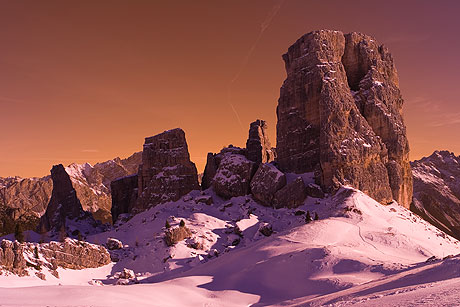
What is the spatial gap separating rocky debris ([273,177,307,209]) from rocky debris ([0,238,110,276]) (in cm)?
3938

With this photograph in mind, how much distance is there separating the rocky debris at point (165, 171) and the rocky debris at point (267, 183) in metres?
20.5

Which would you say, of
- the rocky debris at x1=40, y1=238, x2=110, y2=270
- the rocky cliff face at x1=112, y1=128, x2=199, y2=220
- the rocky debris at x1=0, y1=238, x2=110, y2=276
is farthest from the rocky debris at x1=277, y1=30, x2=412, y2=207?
the rocky debris at x1=0, y1=238, x2=110, y2=276

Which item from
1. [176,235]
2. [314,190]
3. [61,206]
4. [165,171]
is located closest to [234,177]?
[165,171]

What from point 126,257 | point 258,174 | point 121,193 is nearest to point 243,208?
point 258,174

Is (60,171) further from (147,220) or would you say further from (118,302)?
(118,302)

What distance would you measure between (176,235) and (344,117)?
48.7 metres

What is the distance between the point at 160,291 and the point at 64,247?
30.4 meters

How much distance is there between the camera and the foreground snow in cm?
2331

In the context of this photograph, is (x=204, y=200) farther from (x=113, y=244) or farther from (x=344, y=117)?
(x=344, y=117)

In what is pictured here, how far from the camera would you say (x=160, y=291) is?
109 ft

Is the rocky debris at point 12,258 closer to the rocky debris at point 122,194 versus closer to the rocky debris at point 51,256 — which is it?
the rocky debris at point 51,256

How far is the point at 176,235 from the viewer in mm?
63594

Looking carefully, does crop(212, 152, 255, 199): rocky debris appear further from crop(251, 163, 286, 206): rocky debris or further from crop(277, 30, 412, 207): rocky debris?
crop(277, 30, 412, 207): rocky debris

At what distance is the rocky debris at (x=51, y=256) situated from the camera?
44.2m
